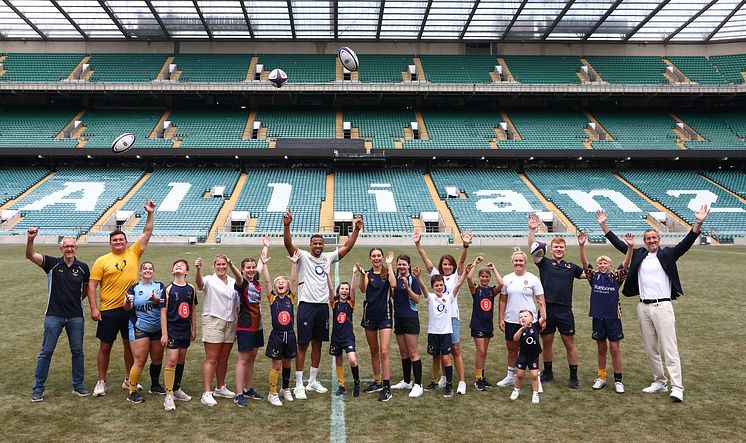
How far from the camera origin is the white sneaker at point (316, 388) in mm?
7293

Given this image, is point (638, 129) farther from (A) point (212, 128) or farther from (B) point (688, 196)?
(A) point (212, 128)

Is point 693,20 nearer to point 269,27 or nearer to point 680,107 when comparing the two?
point 680,107

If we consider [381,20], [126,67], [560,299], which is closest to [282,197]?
[381,20]

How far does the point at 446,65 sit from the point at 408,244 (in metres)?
22.5

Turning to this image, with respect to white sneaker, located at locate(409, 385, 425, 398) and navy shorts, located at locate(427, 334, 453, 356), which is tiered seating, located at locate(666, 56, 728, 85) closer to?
navy shorts, located at locate(427, 334, 453, 356)

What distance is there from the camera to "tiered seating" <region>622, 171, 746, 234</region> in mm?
36375

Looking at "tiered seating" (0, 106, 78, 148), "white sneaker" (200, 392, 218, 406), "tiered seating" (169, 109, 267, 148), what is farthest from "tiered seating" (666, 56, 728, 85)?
"tiered seating" (0, 106, 78, 148)

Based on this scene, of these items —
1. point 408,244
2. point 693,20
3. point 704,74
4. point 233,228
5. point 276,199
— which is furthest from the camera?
point 704,74

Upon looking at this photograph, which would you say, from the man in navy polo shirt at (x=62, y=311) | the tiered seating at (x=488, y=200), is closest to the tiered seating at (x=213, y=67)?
the tiered seating at (x=488, y=200)

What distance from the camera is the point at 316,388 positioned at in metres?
7.32

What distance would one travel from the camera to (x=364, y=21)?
43.8 m

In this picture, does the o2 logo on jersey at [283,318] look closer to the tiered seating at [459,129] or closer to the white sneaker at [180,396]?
the white sneaker at [180,396]

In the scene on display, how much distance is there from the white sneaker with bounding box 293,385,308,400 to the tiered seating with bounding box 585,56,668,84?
157 ft

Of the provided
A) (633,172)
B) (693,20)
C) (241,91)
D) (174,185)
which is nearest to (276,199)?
(174,185)
